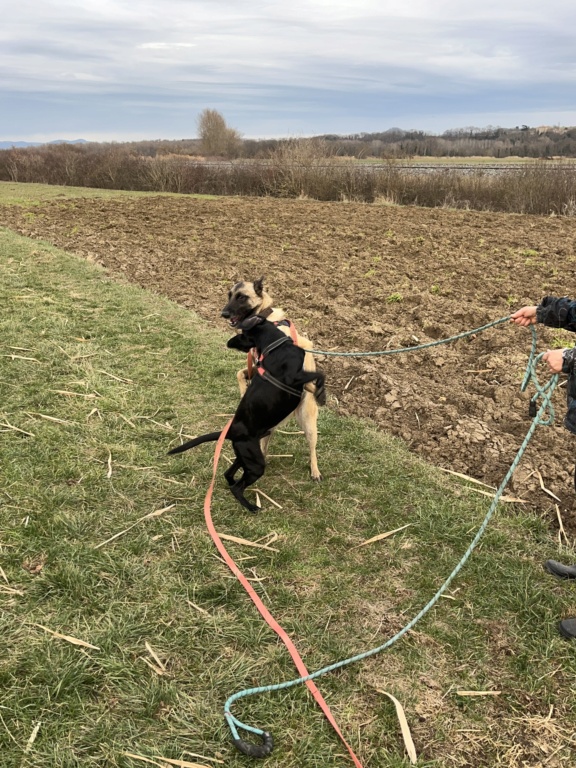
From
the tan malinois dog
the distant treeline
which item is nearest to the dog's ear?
the tan malinois dog

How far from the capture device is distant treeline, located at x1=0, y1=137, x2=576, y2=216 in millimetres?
21969

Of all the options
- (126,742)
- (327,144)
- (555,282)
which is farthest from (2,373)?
(327,144)

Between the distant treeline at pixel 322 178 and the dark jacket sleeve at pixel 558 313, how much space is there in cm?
1998

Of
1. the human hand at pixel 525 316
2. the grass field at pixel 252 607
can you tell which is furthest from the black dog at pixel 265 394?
the human hand at pixel 525 316

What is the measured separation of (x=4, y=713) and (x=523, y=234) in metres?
16.3

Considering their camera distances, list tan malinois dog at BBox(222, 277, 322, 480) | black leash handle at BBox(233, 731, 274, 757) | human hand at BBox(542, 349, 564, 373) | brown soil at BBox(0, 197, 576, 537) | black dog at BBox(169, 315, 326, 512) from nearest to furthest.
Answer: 1. black leash handle at BBox(233, 731, 274, 757)
2. human hand at BBox(542, 349, 564, 373)
3. black dog at BBox(169, 315, 326, 512)
4. tan malinois dog at BBox(222, 277, 322, 480)
5. brown soil at BBox(0, 197, 576, 537)

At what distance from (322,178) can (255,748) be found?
2847 centimetres

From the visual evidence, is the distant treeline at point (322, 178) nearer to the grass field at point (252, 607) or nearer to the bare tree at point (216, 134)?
the grass field at point (252, 607)

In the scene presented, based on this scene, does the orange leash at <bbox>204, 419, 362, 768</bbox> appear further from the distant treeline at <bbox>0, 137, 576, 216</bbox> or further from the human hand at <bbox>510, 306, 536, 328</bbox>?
the distant treeline at <bbox>0, 137, 576, 216</bbox>

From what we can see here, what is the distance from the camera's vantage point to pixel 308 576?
3.48m

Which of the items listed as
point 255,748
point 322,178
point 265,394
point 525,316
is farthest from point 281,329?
point 322,178

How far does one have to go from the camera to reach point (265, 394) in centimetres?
Answer: 377

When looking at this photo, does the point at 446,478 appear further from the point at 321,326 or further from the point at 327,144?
the point at 327,144

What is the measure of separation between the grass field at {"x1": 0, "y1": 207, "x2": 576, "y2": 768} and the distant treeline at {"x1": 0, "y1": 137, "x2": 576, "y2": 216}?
20311 millimetres
